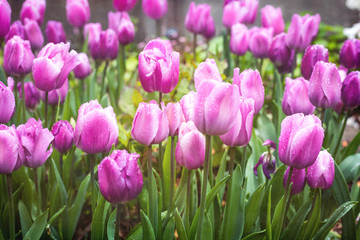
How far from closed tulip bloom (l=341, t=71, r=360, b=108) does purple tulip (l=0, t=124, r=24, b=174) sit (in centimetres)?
98

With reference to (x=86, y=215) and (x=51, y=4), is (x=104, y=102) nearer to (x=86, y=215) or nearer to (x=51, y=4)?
(x=86, y=215)

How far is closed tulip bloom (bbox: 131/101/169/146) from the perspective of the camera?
0.99 meters

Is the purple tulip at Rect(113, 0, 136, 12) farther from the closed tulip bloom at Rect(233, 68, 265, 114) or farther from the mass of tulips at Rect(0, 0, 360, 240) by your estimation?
the closed tulip bloom at Rect(233, 68, 265, 114)

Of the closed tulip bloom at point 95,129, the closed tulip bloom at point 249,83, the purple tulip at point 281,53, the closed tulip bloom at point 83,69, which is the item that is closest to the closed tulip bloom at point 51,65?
the closed tulip bloom at point 95,129

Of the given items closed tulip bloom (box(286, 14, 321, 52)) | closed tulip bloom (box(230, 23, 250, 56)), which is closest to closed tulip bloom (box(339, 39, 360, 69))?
closed tulip bloom (box(286, 14, 321, 52))

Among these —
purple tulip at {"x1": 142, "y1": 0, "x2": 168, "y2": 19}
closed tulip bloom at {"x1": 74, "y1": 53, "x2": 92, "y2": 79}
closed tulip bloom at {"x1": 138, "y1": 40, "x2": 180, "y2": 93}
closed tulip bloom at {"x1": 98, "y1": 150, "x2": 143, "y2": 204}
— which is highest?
closed tulip bloom at {"x1": 138, "y1": 40, "x2": 180, "y2": 93}

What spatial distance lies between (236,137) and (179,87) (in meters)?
1.01

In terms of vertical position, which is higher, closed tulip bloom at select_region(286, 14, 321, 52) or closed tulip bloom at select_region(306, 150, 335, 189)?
closed tulip bloom at select_region(286, 14, 321, 52)

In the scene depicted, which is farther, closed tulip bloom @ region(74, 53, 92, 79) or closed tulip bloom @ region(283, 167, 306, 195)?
closed tulip bloom @ region(74, 53, 92, 79)

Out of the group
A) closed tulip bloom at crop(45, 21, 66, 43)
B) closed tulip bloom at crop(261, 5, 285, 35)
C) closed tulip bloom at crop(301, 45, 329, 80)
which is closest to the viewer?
closed tulip bloom at crop(301, 45, 329, 80)

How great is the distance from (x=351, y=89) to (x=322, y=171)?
1.26 ft

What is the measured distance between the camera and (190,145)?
1021 millimetres

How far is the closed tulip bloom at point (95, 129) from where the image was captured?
3.45ft

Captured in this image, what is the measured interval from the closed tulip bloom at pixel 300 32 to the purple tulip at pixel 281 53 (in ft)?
0.08
